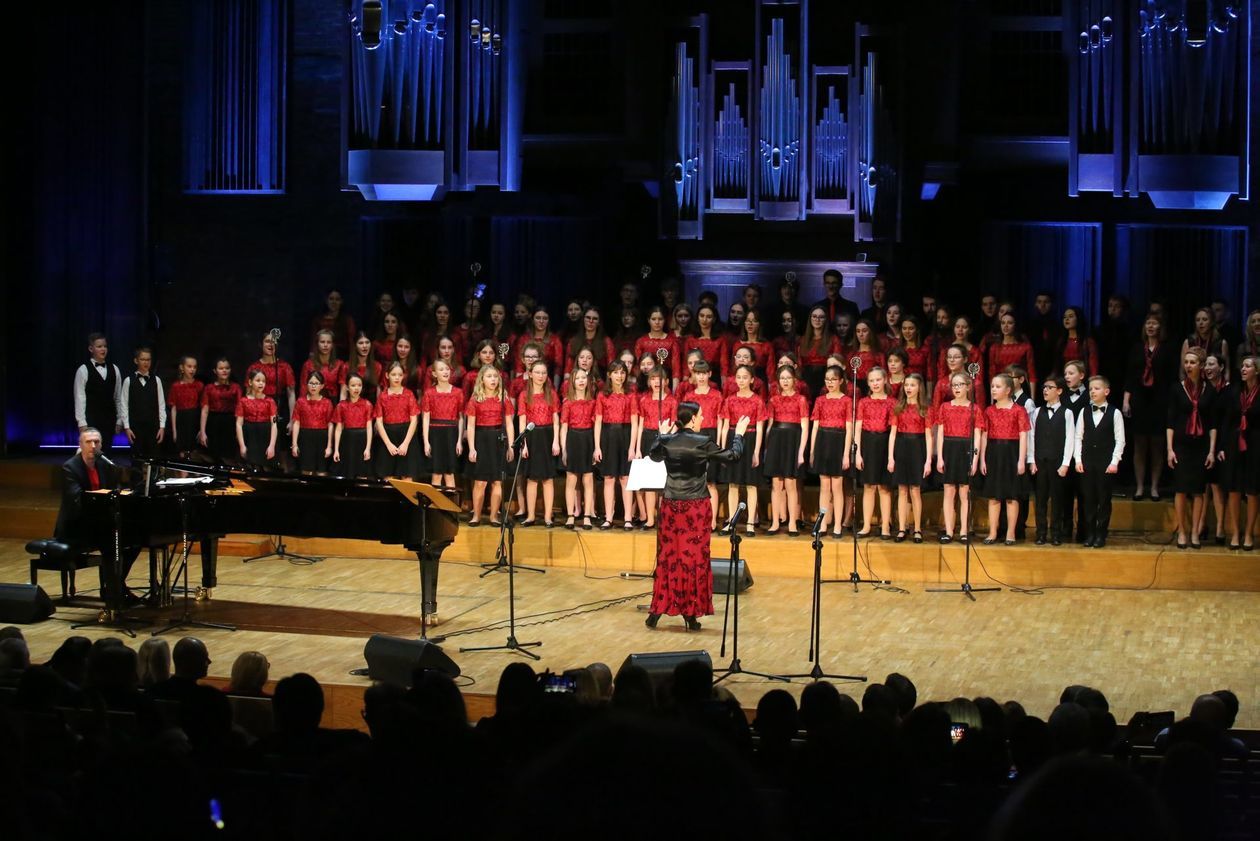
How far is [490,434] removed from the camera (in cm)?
1075

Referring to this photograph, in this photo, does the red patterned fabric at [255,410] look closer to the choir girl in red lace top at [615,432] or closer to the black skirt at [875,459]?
the choir girl in red lace top at [615,432]

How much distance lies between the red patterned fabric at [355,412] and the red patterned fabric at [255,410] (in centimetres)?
64

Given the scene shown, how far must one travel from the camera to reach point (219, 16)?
44.1ft

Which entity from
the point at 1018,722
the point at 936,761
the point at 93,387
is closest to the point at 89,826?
the point at 936,761

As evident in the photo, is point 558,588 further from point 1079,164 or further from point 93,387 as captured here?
point 1079,164

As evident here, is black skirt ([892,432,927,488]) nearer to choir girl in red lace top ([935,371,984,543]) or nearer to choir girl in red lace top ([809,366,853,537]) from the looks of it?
choir girl in red lace top ([935,371,984,543])

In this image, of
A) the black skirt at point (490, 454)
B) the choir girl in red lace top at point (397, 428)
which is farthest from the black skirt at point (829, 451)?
the choir girl in red lace top at point (397, 428)

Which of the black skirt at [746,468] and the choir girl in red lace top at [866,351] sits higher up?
the choir girl in red lace top at [866,351]

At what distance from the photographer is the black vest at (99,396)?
11.9 m

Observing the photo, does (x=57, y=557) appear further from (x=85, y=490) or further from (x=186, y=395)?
(x=186, y=395)

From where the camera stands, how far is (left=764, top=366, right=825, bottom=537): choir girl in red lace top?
10391 mm

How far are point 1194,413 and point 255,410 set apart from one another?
22.8ft

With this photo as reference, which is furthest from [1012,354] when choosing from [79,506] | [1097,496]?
[79,506]

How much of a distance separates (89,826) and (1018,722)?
269 centimetres
